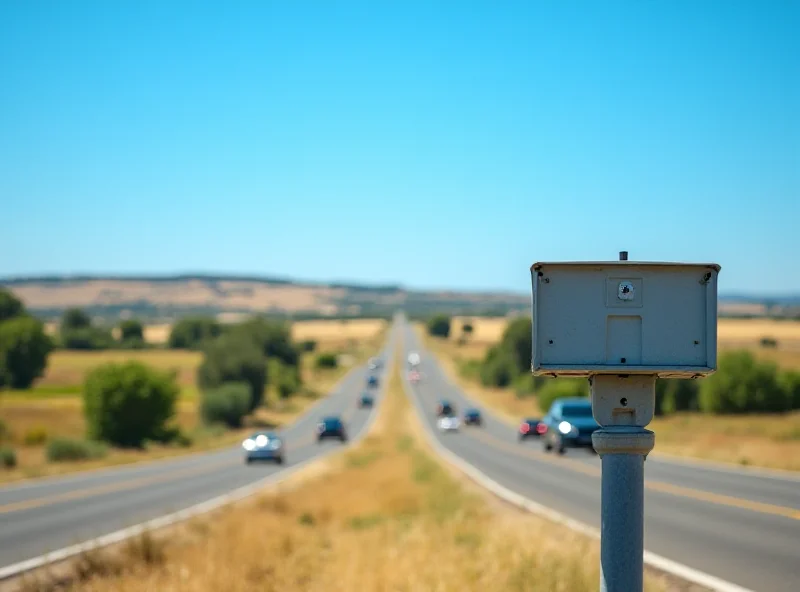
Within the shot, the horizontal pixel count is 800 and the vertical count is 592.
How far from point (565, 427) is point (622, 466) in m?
28.0

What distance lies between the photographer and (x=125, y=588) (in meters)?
9.54

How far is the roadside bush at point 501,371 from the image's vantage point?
349 ft

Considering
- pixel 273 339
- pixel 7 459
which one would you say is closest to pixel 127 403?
pixel 7 459

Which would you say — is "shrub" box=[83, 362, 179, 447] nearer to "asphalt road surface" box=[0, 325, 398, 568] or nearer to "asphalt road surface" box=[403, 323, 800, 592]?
"asphalt road surface" box=[0, 325, 398, 568]

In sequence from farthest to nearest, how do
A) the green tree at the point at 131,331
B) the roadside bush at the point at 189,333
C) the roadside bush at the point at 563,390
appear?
the roadside bush at the point at 189,333, the green tree at the point at 131,331, the roadside bush at the point at 563,390

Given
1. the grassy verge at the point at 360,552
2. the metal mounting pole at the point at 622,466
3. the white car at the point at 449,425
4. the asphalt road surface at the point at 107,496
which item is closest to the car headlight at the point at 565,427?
the asphalt road surface at the point at 107,496

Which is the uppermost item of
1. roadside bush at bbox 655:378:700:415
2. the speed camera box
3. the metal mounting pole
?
the speed camera box

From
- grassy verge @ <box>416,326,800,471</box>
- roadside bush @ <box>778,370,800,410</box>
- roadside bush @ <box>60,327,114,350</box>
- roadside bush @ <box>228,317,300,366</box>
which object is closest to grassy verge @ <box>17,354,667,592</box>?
grassy verge @ <box>416,326,800,471</box>

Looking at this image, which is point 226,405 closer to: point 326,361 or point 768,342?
point 768,342

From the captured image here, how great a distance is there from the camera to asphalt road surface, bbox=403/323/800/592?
37.2 feet

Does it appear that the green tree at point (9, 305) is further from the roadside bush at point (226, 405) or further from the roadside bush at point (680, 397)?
the roadside bush at point (680, 397)

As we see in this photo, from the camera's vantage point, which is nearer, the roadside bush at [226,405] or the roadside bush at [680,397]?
the roadside bush at [680,397]

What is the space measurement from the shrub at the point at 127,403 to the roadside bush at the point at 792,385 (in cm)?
3219

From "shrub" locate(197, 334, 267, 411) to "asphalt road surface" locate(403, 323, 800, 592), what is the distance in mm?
49866
